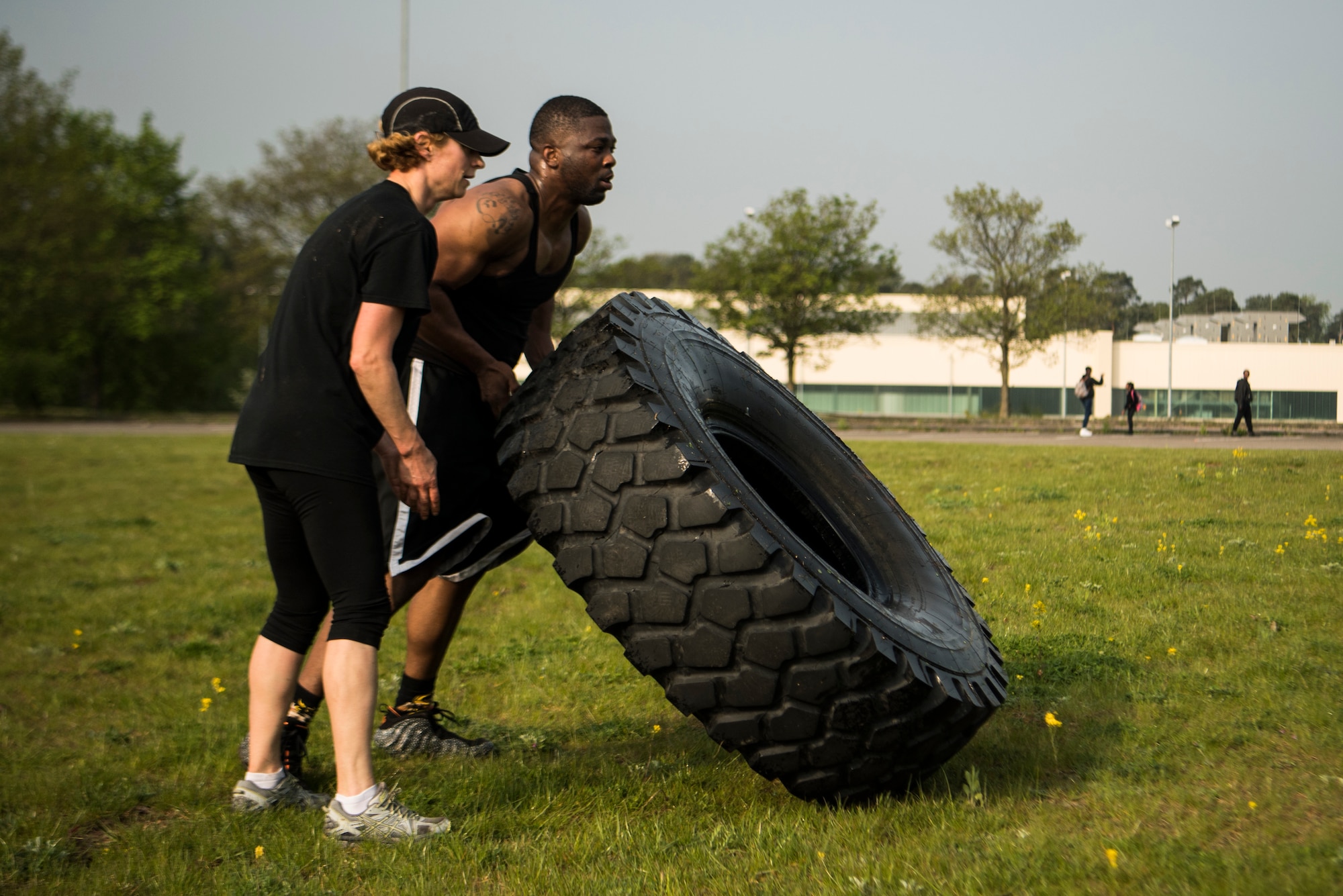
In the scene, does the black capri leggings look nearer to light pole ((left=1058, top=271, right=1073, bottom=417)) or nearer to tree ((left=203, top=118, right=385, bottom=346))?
light pole ((left=1058, top=271, right=1073, bottom=417))

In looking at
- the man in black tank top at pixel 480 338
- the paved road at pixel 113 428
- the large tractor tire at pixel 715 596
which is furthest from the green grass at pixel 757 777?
the paved road at pixel 113 428

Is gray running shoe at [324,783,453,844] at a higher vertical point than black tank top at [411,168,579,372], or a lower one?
lower

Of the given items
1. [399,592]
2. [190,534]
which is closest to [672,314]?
[399,592]

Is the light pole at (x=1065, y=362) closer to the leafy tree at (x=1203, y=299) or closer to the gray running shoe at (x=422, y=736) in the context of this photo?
the leafy tree at (x=1203, y=299)

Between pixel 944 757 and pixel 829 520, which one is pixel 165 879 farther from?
pixel 829 520

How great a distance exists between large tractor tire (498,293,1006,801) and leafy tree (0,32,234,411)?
41442 mm

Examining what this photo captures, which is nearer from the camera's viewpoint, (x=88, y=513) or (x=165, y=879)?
(x=165, y=879)

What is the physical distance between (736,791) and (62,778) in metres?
2.46

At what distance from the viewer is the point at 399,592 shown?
3848 millimetres

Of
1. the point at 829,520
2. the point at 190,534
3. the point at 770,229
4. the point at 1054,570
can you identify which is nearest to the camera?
the point at 829,520

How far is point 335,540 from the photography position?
3045mm

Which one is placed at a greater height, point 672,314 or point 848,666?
point 672,314

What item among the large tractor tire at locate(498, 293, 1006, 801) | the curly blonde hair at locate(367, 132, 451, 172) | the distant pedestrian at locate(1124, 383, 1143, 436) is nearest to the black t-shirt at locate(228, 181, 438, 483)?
the curly blonde hair at locate(367, 132, 451, 172)

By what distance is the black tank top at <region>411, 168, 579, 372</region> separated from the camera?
12.4ft
